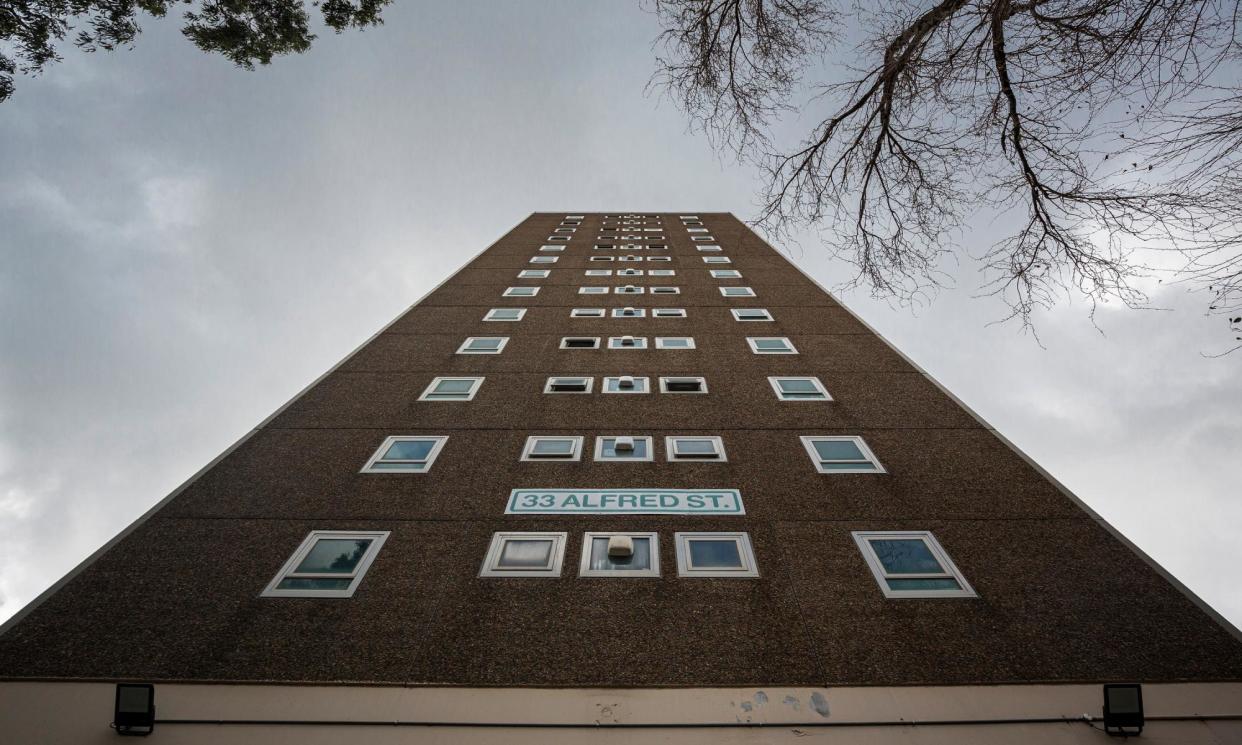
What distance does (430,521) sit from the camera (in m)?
9.12

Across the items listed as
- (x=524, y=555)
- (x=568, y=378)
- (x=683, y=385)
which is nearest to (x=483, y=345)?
(x=568, y=378)

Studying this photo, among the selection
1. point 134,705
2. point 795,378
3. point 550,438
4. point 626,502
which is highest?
point 795,378

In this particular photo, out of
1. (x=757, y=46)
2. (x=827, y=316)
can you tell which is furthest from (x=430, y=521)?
(x=827, y=316)

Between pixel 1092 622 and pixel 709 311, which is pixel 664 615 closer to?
pixel 1092 622

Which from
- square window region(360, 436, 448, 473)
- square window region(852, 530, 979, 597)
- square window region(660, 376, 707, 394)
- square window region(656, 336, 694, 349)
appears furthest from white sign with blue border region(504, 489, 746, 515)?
square window region(656, 336, 694, 349)

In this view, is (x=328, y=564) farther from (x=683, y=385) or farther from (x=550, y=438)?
(x=683, y=385)

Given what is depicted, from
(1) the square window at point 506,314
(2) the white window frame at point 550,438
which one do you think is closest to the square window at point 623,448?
(2) the white window frame at point 550,438

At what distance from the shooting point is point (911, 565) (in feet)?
27.0

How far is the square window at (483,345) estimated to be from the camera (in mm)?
15547

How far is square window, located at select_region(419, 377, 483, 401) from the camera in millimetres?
13086

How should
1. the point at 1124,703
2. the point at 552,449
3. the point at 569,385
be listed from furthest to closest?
the point at 569,385 → the point at 552,449 → the point at 1124,703

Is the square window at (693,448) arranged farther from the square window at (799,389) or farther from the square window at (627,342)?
the square window at (627,342)

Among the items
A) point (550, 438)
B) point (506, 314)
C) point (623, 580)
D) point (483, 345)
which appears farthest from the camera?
point (506, 314)

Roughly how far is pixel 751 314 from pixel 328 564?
13.5m
